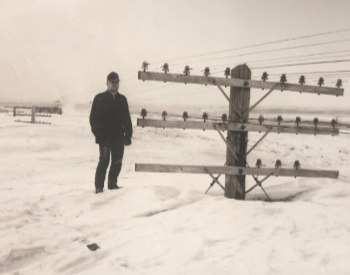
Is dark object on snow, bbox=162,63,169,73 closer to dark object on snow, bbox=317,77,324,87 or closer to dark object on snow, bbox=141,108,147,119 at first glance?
dark object on snow, bbox=141,108,147,119

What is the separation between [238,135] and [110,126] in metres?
1.81

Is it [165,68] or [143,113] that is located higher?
[165,68]

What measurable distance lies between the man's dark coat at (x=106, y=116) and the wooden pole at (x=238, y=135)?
1.59 metres

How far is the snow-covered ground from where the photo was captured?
2.14 meters

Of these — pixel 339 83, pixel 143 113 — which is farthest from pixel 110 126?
pixel 339 83

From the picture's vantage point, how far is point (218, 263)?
209 centimetres

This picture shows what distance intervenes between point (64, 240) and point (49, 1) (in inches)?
131

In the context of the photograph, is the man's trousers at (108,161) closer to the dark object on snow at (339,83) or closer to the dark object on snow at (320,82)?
the dark object on snow at (320,82)

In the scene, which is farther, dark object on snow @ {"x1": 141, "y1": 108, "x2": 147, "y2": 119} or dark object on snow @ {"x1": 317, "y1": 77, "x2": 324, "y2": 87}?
dark object on snow @ {"x1": 317, "y1": 77, "x2": 324, "y2": 87}

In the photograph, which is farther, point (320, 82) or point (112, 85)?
point (112, 85)

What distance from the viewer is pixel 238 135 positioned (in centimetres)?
366

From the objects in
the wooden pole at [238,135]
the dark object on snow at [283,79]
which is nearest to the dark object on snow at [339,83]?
the dark object on snow at [283,79]

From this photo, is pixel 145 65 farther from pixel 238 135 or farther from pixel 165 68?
pixel 238 135

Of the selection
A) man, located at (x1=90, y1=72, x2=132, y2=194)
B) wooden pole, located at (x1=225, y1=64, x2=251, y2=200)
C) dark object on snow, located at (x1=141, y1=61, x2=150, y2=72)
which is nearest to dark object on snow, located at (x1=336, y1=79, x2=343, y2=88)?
wooden pole, located at (x1=225, y1=64, x2=251, y2=200)
